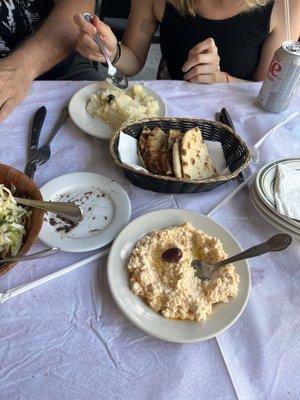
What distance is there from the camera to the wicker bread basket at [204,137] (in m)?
0.75

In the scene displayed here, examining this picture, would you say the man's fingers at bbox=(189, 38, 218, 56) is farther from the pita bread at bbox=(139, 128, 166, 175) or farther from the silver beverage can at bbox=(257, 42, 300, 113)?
the pita bread at bbox=(139, 128, 166, 175)

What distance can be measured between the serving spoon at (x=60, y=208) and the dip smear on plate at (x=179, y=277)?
138 millimetres

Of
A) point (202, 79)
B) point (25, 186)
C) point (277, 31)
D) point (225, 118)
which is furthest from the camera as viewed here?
point (277, 31)

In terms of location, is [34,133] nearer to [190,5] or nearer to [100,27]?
[100,27]

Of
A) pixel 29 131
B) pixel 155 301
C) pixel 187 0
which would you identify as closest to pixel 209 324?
pixel 155 301

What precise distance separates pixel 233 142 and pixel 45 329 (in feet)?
1.94

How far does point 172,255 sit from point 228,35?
94 centimetres

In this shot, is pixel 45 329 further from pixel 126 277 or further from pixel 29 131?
pixel 29 131

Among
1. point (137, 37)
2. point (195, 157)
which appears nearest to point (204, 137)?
point (195, 157)

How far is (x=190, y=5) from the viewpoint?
1181 mm

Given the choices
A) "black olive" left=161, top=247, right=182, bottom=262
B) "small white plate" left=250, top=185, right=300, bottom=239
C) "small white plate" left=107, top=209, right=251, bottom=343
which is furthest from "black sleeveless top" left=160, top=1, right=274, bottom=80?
"black olive" left=161, top=247, right=182, bottom=262

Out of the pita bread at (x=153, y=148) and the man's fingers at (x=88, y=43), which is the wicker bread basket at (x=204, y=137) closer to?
the pita bread at (x=153, y=148)

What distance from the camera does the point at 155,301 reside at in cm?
59

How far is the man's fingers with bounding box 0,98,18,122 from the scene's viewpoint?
3.06 feet
